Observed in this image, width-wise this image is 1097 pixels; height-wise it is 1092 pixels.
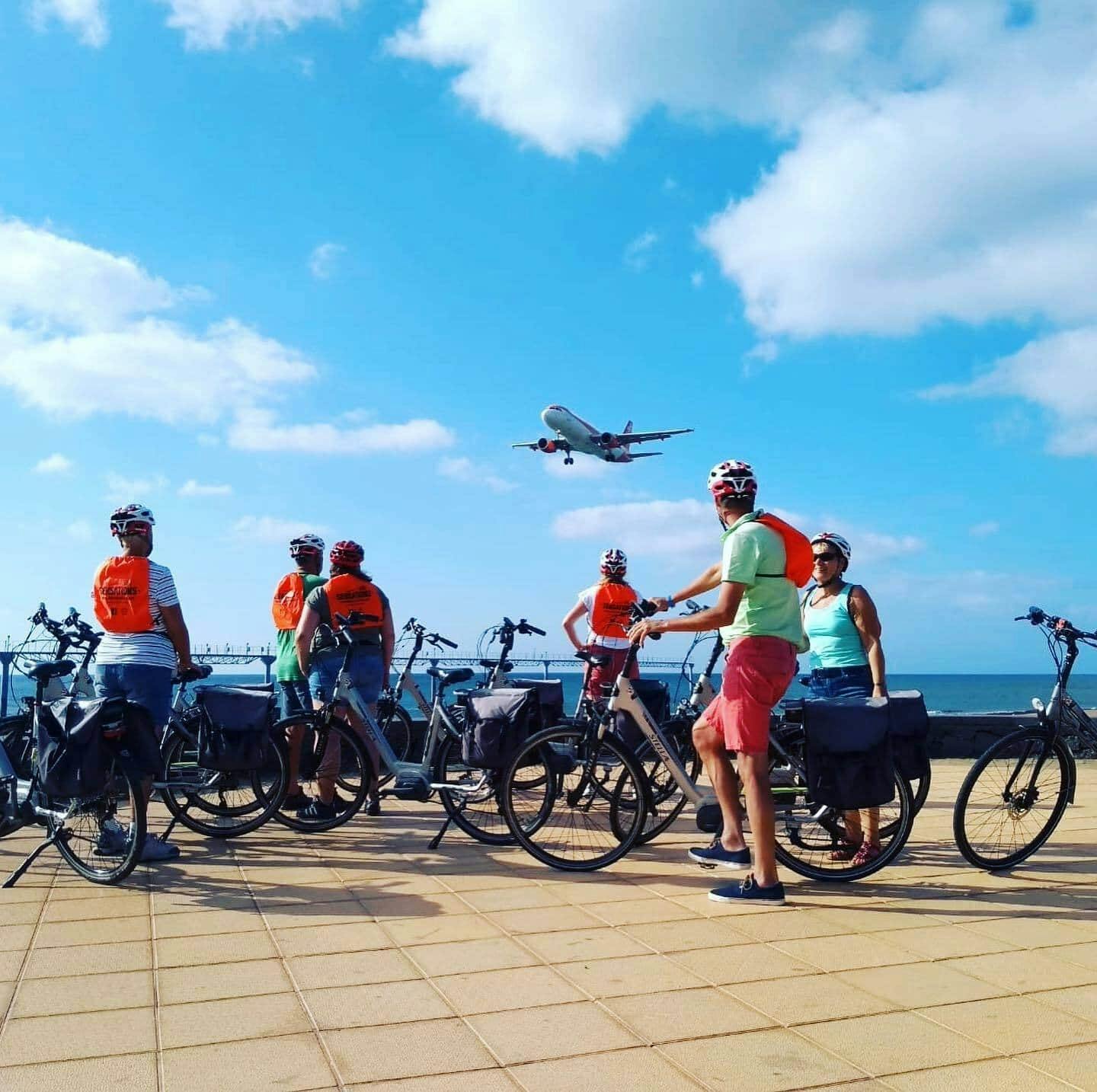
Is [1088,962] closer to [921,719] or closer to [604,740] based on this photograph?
[921,719]

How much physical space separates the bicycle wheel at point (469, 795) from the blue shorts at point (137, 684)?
158 centimetres

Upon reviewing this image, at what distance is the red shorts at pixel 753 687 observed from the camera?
4586 mm

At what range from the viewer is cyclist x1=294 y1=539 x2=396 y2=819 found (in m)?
6.44

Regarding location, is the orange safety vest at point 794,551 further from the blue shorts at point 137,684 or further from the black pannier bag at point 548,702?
the blue shorts at point 137,684

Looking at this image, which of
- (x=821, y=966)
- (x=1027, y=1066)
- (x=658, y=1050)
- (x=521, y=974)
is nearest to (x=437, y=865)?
(x=521, y=974)

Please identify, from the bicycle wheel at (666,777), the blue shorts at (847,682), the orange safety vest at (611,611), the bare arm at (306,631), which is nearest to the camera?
the blue shorts at (847,682)

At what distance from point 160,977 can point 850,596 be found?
3.56m

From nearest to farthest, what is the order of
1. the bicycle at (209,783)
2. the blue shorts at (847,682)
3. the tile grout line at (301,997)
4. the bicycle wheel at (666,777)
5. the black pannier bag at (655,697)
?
the tile grout line at (301,997), the blue shorts at (847,682), the bicycle wheel at (666,777), the bicycle at (209,783), the black pannier bag at (655,697)

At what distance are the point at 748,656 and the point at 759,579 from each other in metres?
0.34

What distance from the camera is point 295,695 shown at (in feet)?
23.5

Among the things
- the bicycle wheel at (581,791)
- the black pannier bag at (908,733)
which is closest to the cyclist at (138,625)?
the bicycle wheel at (581,791)

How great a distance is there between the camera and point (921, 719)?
4.89 meters

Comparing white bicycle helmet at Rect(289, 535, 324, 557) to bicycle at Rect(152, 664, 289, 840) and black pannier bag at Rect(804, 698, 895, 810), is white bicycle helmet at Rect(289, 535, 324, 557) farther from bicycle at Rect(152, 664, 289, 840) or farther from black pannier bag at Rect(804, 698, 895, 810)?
black pannier bag at Rect(804, 698, 895, 810)

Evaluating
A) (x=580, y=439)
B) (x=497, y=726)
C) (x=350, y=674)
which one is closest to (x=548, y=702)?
(x=497, y=726)
